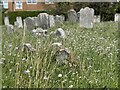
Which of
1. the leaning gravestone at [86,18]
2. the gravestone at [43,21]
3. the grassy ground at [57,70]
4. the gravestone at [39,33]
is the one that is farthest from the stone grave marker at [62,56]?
the leaning gravestone at [86,18]

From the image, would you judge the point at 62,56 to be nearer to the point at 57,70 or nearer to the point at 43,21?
the point at 57,70

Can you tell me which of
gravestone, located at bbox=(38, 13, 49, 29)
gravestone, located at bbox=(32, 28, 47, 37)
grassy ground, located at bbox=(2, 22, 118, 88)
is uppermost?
grassy ground, located at bbox=(2, 22, 118, 88)

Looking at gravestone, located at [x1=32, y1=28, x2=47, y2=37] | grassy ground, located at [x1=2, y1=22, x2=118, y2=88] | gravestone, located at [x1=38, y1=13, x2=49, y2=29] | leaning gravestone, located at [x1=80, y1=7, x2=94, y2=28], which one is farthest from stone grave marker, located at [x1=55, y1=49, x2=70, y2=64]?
leaning gravestone, located at [x1=80, y1=7, x2=94, y2=28]

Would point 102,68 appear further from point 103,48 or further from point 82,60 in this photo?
point 103,48

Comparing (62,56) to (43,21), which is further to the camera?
(43,21)

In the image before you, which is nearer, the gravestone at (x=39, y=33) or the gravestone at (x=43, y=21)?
the gravestone at (x=39, y=33)

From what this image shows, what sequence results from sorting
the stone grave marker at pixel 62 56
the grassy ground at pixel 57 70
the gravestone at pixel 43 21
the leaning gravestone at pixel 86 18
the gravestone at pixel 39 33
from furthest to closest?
the leaning gravestone at pixel 86 18 → the gravestone at pixel 43 21 → the gravestone at pixel 39 33 → the stone grave marker at pixel 62 56 → the grassy ground at pixel 57 70

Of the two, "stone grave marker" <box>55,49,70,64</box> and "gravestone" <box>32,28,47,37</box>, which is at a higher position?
"stone grave marker" <box>55,49,70,64</box>

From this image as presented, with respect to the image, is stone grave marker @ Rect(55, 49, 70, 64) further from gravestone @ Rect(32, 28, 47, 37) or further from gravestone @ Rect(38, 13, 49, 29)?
gravestone @ Rect(38, 13, 49, 29)

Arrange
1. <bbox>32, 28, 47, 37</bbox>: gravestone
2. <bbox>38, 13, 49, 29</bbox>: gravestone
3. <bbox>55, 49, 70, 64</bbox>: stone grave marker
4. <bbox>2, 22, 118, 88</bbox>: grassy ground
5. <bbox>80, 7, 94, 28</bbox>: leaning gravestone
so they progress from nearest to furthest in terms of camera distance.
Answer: <bbox>2, 22, 118, 88</bbox>: grassy ground, <bbox>55, 49, 70, 64</bbox>: stone grave marker, <bbox>32, 28, 47, 37</bbox>: gravestone, <bbox>38, 13, 49, 29</bbox>: gravestone, <bbox>80, 7, 94, 28</bbox>: leaning gravestone

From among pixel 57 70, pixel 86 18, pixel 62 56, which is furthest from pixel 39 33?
pixel 86 18

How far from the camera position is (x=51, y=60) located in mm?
6133

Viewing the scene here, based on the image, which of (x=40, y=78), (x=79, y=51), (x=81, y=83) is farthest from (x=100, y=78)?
(x=79, y=51)

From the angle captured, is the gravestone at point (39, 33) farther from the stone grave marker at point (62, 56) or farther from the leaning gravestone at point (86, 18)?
the leaning gravestone at point (86, 18)
